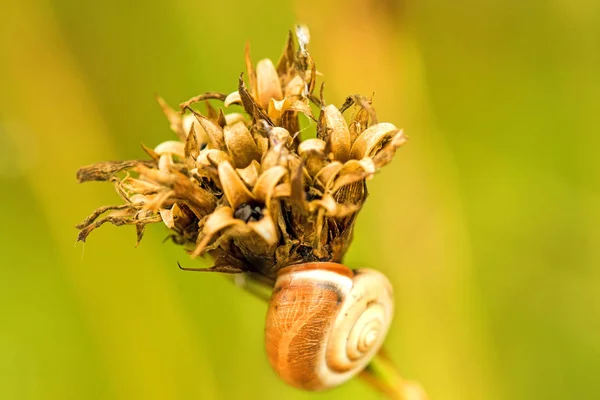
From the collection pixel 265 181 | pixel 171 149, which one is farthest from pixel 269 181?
pixel 171 149

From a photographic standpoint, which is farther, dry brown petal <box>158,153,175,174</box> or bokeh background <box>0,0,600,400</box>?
bokeh background <box>0,0,600,400</box>

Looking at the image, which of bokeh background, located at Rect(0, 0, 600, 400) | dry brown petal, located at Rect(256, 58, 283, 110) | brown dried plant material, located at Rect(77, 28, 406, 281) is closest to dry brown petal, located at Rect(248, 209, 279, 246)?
brown dried plant material, located at Rect(77, 28, 406, 281)

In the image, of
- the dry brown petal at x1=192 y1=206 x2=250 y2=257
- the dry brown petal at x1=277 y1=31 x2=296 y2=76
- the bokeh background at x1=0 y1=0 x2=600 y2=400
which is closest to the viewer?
the dry brown petal at x1=192 y1=206 x2=250 y2=257

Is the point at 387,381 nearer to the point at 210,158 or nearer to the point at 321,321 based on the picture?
the point at 321,321

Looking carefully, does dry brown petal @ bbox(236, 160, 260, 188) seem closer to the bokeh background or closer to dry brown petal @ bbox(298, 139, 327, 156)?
dry brown petal @ bbox(298, 139, 327, 156)

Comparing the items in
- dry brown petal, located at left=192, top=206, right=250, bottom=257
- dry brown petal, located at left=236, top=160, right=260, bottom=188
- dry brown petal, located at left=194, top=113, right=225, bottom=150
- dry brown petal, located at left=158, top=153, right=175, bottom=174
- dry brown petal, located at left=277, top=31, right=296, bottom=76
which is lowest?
dry brown petal, located at left=192, top=206, right=250, bottom=257

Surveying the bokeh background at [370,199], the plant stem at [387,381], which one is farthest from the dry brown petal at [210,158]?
the bokeh background at [370,199]
